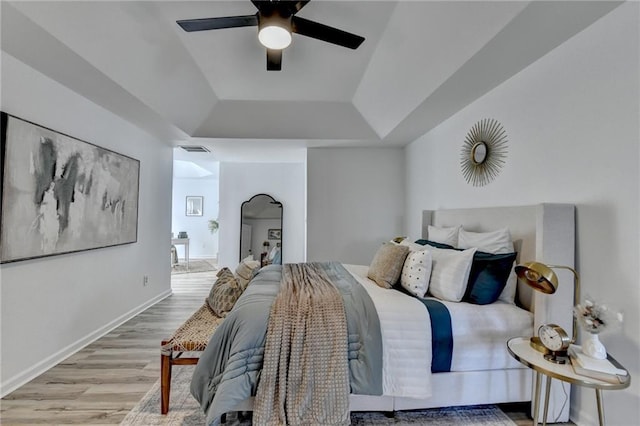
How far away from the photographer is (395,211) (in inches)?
192

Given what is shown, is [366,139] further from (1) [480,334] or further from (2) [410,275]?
(1) [480,334]

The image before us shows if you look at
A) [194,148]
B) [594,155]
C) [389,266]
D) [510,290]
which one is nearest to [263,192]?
[194,148]

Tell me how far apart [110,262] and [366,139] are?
349cm

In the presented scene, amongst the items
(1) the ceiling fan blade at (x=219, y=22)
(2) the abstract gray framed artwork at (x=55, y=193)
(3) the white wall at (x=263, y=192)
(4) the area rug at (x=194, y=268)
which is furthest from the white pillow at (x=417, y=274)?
(4) the area rug at (x=194, y=268)

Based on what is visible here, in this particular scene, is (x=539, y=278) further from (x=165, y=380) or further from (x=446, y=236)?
(x=165, y=380)

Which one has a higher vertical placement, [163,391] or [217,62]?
[217,62]

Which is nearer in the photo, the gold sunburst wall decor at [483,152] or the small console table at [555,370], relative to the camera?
the small console table at [555,370]

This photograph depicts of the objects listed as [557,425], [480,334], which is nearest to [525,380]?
[557,425]

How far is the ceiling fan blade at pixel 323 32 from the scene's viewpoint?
183 cm

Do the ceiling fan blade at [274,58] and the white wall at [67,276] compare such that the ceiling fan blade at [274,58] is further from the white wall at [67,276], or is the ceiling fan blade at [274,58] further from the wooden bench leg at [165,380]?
the wooden bench leg at [165,380]

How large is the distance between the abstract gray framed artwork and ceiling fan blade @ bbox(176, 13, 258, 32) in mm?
1448

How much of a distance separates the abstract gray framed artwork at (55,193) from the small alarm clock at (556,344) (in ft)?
11.2

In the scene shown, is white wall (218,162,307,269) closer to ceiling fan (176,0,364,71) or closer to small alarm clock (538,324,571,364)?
ceiling fan (176,0,364,71)

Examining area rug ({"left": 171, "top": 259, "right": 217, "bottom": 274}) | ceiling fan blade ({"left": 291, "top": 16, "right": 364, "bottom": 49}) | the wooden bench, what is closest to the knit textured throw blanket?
the wooden bench
